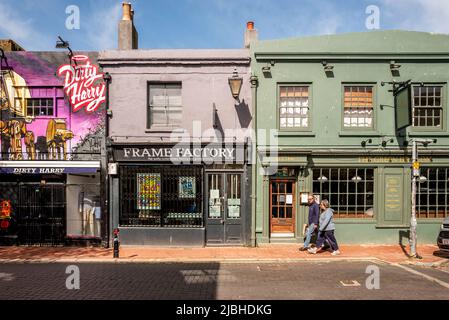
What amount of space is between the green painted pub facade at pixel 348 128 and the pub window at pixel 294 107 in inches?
1.6

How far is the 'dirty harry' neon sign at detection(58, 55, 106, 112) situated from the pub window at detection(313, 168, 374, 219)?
30.4 feet

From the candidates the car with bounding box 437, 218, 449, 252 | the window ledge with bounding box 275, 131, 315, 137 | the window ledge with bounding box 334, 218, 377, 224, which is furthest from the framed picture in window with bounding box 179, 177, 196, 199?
the car with bounding box 437, 218, 449, 252

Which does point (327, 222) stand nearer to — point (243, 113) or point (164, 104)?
point (243, 113)

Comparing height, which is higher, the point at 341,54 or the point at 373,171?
the point at 341,54

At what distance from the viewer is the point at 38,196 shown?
12867mm

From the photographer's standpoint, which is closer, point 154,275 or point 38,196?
point 154,275

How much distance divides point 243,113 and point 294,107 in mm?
2086

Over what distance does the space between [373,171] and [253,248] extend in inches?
226

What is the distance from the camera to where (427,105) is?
12.9 metres

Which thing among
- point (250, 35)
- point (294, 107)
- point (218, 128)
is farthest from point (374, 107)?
point (218, 128)

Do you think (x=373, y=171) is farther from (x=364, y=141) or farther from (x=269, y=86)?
(x=269, y=86)

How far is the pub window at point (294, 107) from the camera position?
1298 cm
